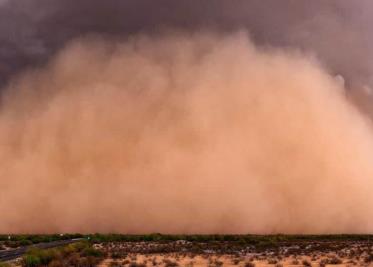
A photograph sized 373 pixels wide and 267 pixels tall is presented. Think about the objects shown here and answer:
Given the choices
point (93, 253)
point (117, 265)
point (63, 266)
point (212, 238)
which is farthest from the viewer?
point (212, 238)

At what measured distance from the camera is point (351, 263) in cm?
2136

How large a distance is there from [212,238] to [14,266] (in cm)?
3585

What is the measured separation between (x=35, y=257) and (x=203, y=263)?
8.85m

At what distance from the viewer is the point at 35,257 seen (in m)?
24.0

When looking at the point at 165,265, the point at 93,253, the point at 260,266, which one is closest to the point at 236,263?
the point at 260,266

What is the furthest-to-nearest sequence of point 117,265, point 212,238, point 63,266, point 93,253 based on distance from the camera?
point 212,238
point 93,253
point 117,265
point 63,266

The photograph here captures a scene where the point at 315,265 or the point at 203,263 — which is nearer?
the point at 315,265

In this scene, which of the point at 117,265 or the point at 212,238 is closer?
the point at 117,265

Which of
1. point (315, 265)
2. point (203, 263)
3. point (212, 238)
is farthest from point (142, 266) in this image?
point (212, 238)

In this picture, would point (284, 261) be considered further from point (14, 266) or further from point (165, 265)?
point (14, 266)

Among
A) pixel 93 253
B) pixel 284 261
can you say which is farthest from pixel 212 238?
pixel 284 261

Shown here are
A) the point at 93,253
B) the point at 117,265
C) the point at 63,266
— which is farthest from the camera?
the point at 93,253

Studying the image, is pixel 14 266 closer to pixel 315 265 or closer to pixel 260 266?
pixel 260 266

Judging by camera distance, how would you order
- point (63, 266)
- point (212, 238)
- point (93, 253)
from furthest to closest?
point (212, 238), point (93, 253), point (63, 266)
